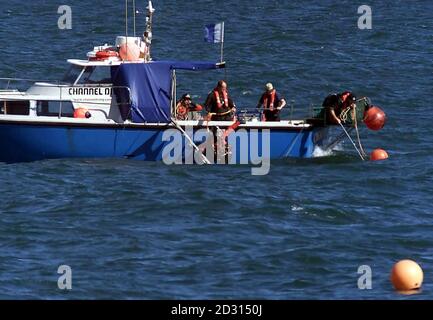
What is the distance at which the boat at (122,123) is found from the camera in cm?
3388

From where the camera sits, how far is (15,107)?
1337 inches

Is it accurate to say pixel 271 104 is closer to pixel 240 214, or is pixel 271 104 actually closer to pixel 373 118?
pixel 373 118

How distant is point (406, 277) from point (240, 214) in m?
5.71

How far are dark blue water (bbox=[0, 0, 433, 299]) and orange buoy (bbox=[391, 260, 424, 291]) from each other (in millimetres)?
164

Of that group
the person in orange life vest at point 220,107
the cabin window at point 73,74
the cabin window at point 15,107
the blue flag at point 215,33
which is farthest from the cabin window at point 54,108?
the blue flag at point 215,33

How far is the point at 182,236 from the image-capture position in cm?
2817

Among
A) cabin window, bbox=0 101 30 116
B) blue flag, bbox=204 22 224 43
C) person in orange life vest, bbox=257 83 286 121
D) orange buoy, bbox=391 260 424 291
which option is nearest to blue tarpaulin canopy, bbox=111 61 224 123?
blue flag, bbox=204 22 224 43

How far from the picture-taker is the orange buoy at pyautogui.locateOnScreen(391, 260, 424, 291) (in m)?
25.0

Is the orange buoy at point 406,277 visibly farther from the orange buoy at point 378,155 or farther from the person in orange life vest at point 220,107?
the orange buoy at point 378,155

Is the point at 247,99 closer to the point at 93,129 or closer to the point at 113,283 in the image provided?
the point at 93,129

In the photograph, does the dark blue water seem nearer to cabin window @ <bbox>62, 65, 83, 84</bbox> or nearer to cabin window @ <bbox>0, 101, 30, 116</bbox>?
cabin window @ <bbox>0, 101, 30, 116</bbox>

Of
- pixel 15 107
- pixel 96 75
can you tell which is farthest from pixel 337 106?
pixel 15 107

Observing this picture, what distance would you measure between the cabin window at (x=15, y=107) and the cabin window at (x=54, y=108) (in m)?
0.27
